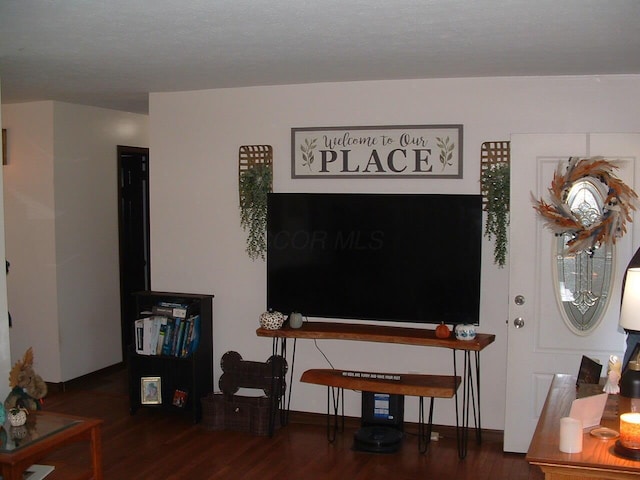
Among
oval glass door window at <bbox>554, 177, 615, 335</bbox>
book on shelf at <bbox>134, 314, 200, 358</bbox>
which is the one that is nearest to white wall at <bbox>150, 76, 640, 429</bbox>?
book on shelf at <bbox>134, 314, 200, 358</bbox>

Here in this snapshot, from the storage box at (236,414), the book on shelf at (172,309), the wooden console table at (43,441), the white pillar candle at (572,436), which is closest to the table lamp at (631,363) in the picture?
the white pillar candle at (572,436)

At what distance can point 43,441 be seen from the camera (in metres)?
3.42

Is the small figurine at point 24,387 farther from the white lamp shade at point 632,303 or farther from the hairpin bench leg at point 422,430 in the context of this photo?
the white lamp shade at point 632,303

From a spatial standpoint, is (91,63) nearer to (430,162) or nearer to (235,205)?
(235,205)

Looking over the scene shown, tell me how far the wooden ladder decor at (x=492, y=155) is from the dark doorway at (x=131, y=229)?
3.59 meters

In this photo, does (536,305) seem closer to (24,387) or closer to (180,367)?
(180,367)

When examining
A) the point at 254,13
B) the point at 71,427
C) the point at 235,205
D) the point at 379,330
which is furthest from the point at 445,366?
the point at 254,13

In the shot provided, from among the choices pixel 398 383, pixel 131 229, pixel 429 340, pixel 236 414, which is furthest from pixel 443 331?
pixel 131 229

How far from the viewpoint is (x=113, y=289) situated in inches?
264

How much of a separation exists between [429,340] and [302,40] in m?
2.11

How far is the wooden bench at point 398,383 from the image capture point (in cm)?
452

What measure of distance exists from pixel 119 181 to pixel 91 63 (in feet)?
8.42

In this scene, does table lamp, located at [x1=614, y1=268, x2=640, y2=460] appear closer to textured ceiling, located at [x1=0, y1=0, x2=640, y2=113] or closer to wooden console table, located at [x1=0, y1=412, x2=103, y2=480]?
textured ceiling, located at [x1=0, y1=0, x2=640, y2=113]

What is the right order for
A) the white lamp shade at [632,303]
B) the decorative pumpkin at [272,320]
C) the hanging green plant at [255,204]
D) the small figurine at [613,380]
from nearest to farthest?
the white lamp shade at [632,303] < the small figurine at [613,380] < the decorative pumpkin at [272,320] < the hanging green plant at [255,204]
